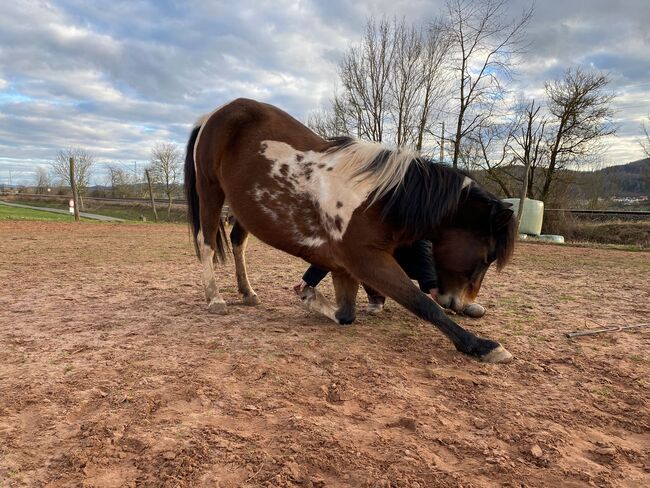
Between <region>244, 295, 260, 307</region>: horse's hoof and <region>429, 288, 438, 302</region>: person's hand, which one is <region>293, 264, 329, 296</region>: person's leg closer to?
<region>244, 295, 260, 307</region>: horse's hoof

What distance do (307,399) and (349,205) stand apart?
4.91 ft

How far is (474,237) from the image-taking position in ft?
10.8

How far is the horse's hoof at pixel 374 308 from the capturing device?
410cm

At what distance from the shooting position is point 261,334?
3320 millimetres

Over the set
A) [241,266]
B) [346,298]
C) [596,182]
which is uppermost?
[596,182]

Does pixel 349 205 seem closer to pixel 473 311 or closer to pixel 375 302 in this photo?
pixel 375 302

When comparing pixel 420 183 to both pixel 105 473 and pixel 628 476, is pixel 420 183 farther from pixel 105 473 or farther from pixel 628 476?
pixel 105 473

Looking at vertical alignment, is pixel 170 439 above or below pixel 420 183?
below

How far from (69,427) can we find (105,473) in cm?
45

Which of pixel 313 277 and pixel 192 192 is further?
pixel 192 192

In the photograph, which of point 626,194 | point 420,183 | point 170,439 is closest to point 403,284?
point 420,183

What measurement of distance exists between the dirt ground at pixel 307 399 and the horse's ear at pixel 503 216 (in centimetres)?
90

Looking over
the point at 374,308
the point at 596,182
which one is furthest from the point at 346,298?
the point at 596,182

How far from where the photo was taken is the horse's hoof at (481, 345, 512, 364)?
276 centimetres
